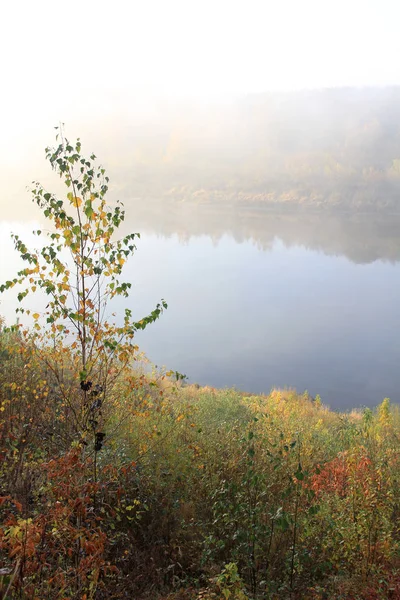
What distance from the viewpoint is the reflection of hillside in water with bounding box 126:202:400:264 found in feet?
258

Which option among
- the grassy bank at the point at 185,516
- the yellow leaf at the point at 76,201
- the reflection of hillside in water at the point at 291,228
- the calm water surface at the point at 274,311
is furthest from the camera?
the reflection of hillside in water at the point at 291,228

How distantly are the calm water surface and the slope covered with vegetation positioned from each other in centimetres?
1723

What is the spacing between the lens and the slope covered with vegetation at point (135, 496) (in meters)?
3.44

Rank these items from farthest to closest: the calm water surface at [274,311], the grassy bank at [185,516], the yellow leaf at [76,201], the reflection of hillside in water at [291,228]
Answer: the reflection of hillside in water at [291,228], the calm water surface at [274,311], the yellow leaf at [76,201], the grassy bank at [185,516]

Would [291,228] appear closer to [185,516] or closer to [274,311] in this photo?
[274,311]

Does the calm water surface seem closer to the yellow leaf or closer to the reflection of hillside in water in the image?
the reflection of hillside in water

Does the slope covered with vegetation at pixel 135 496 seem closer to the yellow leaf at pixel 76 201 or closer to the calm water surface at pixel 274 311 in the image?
the yellow leaf at pixel 76 201

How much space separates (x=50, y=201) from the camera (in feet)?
13.0

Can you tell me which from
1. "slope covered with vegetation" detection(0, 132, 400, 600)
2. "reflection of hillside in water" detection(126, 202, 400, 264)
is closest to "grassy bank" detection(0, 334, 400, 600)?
"slope covered with vegetation" detection(0, 132, 400, 600)

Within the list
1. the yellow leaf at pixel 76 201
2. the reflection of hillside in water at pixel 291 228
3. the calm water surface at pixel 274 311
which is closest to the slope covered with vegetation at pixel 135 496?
the yellow leaf at pixel 76 201

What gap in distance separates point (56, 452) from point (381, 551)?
3458 millimetres

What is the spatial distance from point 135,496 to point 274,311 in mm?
37905

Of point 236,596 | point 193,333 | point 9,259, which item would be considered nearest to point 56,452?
point 236,596

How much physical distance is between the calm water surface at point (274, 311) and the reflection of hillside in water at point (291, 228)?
861mm
